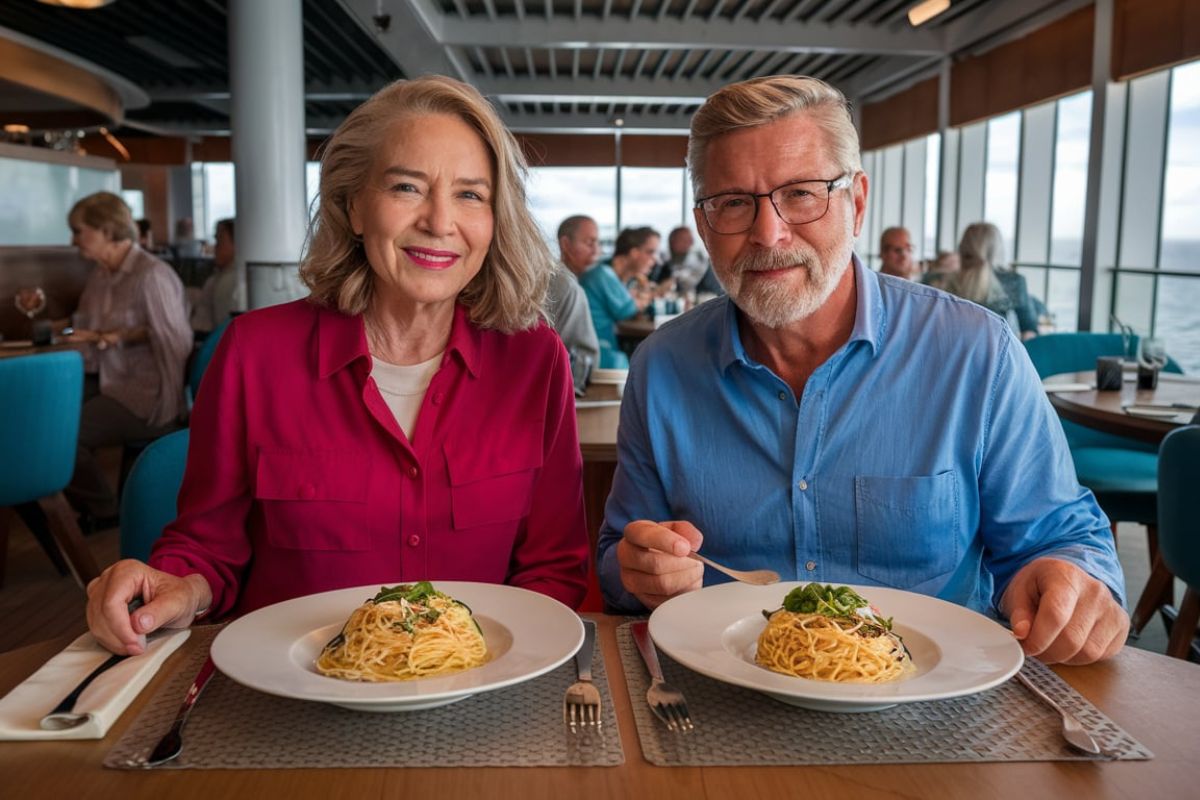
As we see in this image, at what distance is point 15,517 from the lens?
5449 millimetres

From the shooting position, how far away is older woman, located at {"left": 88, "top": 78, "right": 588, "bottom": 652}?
1.63 meters

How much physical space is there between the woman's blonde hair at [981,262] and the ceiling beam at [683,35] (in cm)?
503

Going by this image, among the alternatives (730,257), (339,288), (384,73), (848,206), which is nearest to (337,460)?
(339,288)

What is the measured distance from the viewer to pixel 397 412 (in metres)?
1.70

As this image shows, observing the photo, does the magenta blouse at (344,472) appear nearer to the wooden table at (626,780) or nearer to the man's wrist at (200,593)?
the man's wrist at (200,593)

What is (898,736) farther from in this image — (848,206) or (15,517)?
(15,517)

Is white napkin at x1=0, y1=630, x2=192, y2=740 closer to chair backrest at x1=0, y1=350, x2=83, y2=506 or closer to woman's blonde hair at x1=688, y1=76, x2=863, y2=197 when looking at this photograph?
woman's blonde hair at x1=688, y1=76, x2=863, y2=197

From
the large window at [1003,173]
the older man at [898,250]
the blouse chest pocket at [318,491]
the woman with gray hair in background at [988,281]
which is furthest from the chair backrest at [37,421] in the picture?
the large window at [1003,173]

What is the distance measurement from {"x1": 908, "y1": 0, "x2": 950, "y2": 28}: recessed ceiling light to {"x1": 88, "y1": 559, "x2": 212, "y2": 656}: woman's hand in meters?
8.64

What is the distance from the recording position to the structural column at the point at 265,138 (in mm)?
6309

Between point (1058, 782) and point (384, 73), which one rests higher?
point (384, 73)

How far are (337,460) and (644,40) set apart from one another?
998cm

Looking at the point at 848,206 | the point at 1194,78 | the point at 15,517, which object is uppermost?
the point at 1194,78

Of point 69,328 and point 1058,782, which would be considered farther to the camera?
point 69,328
